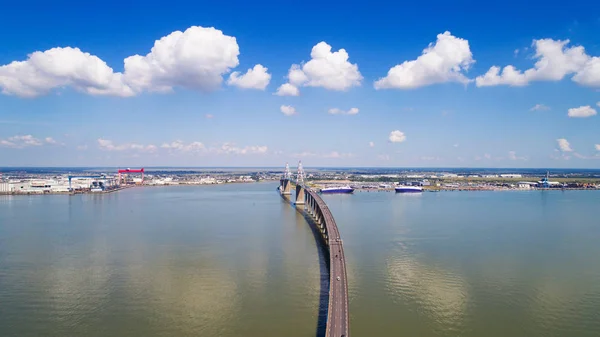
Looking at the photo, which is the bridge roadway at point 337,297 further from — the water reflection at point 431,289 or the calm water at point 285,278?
the water reflection at point 431,289

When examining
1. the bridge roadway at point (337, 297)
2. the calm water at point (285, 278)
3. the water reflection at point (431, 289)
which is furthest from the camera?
the water reflection at point (431, 289)

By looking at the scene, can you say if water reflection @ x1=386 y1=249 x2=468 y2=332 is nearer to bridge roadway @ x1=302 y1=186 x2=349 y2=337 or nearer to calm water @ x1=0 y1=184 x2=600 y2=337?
calm water @ x1=0 y1=184 x2=600 y2=337

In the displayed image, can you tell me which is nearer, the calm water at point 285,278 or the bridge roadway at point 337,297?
the bridge roadway at point 337,297

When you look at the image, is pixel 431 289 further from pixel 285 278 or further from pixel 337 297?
pixel 285 278

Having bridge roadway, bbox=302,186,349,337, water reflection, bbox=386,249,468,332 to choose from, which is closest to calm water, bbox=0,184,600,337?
water reflection, bbox=386,249,468,332

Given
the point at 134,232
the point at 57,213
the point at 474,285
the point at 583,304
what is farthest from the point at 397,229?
the point at 57,213

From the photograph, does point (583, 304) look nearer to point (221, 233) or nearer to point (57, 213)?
point (221, 233)

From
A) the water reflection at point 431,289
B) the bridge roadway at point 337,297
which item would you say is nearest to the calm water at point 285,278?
the water reflection at point 431,289

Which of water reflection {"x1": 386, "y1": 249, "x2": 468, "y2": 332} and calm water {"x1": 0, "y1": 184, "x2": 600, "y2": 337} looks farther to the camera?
water reflection {"x1": 386, "y1": 249, "x2": 468, "y2": 332}

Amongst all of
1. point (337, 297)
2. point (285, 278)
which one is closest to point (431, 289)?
point (337, 297)
